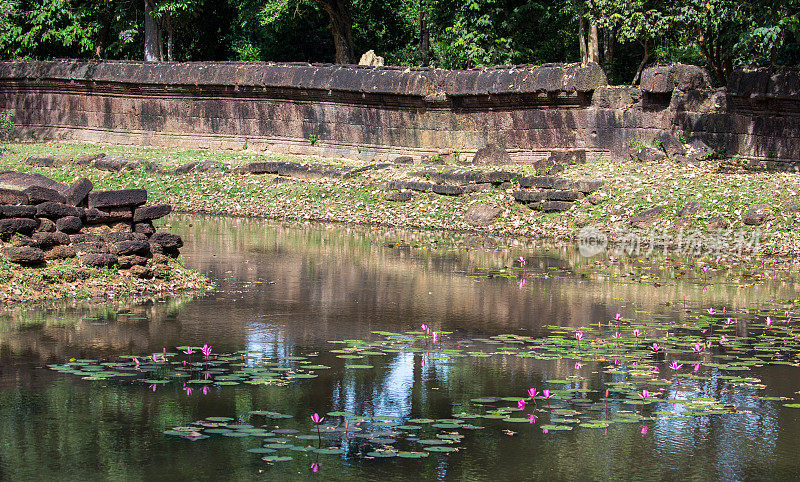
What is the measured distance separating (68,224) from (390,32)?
2351 centimetres

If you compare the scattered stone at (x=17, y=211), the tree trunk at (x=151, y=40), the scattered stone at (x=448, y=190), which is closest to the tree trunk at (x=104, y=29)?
the tree trunk at (x=151, y=40)

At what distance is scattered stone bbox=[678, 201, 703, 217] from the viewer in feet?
50.8

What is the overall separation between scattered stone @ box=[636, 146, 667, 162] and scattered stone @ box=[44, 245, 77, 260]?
463 inches

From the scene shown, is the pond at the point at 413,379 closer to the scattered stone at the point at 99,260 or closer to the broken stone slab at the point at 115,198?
the scattered stone at the point at 99,260

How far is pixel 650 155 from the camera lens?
60.8 feet

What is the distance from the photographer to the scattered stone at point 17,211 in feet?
34.0

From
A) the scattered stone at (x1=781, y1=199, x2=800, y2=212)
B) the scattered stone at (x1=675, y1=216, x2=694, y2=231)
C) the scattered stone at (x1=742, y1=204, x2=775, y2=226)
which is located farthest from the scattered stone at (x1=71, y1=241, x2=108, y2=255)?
the scattered stone at (x1=781, y1=199, x2=800, y2=212)

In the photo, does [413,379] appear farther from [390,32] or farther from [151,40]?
[390,32]

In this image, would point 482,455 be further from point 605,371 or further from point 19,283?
point 19,283

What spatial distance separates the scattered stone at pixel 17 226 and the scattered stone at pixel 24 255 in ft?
1.34

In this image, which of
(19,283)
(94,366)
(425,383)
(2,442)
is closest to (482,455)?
(425,383)

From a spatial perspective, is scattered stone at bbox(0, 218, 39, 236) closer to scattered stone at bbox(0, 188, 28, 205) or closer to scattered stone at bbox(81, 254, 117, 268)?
scattered stone at bbox(0, 188, 28, 205)

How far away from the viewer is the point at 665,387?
705 centimetres

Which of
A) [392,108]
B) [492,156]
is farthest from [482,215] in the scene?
[392,108]
